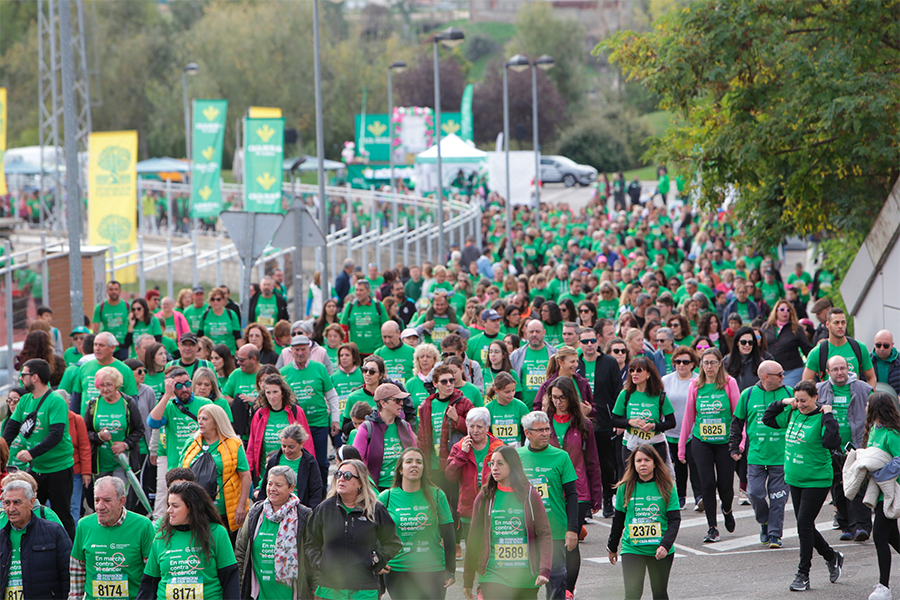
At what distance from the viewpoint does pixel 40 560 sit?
6562 mm

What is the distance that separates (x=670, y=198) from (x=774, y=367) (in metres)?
47.0

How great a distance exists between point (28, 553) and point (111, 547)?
649 mm

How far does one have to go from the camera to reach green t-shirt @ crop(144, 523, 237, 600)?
6047 mm

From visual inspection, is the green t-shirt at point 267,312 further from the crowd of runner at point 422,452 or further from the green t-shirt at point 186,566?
the green t-shirt at point 186,566

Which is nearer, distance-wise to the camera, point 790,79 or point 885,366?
point 885,366

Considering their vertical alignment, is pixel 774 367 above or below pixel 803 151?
below

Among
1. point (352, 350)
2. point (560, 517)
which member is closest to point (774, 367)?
point (560, 517)

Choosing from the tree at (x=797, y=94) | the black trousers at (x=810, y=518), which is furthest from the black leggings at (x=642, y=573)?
the tree at (x=797, y=94)

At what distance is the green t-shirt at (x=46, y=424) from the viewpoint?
8.98m

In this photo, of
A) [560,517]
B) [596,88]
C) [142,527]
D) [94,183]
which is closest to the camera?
[142,527]

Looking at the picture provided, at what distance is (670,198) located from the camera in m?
55.3

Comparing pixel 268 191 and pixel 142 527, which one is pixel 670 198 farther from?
pixel 142 527

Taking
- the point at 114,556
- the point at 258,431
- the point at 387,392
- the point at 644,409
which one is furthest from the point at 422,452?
the point at 644,409

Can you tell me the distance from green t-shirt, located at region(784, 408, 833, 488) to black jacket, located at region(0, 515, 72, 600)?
5329 mm
